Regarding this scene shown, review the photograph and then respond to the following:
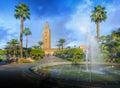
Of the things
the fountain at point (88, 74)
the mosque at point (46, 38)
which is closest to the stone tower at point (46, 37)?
the mosque at point (46, 38)

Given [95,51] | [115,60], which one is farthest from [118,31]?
[95,51]

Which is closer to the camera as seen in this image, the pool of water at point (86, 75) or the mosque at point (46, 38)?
the pool of water at point (86, 75)

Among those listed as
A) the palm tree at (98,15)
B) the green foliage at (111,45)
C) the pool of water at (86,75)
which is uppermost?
the palm tree at (98,15)

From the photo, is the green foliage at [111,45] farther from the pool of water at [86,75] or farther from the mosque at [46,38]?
the mosque at [46,38]

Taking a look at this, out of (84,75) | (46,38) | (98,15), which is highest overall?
(46,38)

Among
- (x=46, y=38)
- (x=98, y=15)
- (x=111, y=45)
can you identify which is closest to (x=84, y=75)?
(x=111, y=45)

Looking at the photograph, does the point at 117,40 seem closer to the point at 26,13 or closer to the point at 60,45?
the point at 26,13

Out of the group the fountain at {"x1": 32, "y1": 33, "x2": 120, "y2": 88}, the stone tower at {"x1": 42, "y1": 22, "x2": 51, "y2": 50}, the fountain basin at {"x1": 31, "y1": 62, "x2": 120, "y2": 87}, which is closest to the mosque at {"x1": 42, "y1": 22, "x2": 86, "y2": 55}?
the stone tower at {"x1": 42, "y1": 22, "x2": 51, "y2": 50}

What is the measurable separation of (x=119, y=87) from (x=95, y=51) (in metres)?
28.8

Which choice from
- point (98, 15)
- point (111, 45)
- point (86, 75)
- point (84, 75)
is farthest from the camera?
point (98, 15)

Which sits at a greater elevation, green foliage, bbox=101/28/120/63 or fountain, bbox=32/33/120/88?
green foliage, bbox=101/28/120/63

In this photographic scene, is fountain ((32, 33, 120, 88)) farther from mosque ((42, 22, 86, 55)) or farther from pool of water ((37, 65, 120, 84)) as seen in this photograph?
mosque ((42, 22, 86, 55))

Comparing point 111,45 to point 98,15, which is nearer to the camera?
point 111,45

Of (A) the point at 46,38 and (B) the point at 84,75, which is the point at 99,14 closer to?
(B) the point at 84,75
